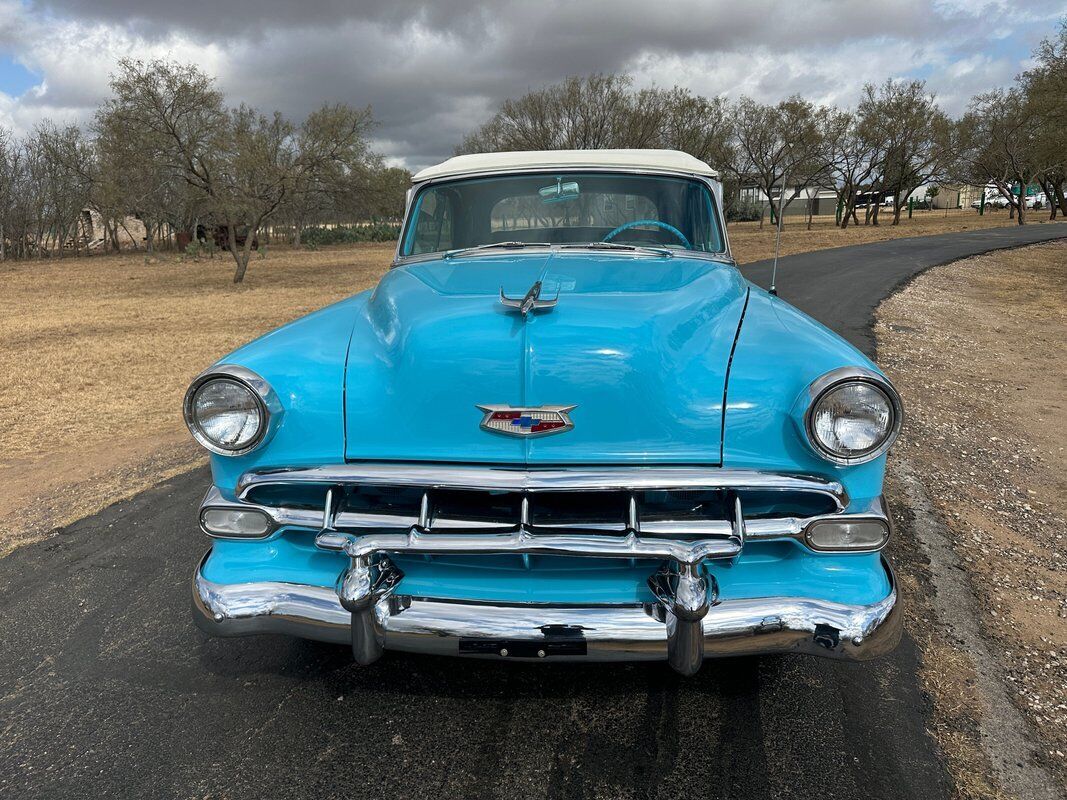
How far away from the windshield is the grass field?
2739mm

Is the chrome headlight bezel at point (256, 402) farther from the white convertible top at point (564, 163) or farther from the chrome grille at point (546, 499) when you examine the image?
the white convertible top at point (564, 163)

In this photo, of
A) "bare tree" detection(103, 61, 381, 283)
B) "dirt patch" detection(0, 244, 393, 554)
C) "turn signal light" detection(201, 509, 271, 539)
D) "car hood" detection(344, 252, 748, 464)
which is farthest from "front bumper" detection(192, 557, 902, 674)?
"bare tree" detection(103, 61, 381, 283)

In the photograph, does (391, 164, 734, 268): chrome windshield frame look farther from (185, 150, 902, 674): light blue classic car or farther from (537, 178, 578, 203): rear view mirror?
(185, 150, 902, 674): light blue classic car

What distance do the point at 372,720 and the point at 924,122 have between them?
4283 centimetres

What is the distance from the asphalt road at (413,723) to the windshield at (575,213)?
196cm

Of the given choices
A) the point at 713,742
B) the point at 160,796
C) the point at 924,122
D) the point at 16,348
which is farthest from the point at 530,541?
the point at 924,122

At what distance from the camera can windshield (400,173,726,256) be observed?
3.48 metres

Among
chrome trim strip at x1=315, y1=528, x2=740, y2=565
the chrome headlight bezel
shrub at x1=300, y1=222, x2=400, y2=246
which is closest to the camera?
chrome trim strip at x1=315, y1=528, x2=740, y2=565

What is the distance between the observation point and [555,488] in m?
1.90

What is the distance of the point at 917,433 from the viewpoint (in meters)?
5.16

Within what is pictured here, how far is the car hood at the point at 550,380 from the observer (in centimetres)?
199

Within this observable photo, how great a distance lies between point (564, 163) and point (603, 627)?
2.48 m

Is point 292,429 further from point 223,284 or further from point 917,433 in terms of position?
point 223,284

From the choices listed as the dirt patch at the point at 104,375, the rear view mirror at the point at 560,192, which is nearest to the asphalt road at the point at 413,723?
the dirt patch at the point at 104,375
